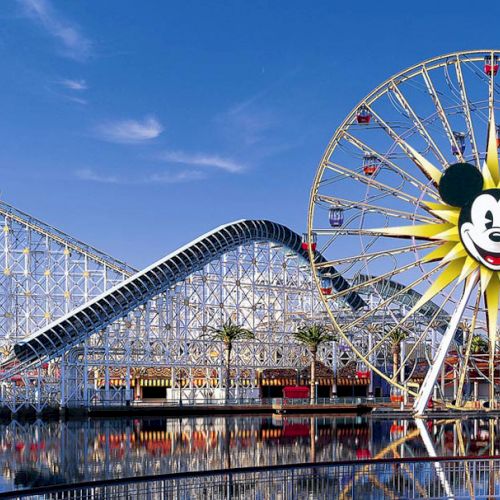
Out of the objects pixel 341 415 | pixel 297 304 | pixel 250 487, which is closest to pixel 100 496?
pixel 250 487

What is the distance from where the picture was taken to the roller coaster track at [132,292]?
60.8 meters

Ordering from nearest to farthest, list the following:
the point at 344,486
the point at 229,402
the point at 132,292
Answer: the point at 344,486 → the point at 132,292 → the point at 229,402

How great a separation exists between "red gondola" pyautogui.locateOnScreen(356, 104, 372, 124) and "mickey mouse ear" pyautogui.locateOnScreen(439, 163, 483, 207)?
6.58 metres

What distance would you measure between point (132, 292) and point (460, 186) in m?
27.4

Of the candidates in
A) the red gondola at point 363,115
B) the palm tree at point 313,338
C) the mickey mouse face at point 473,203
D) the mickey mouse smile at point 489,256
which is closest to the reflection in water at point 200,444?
the mickey mouse smile at point 489,256

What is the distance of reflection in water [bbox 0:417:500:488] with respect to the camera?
30281 mm

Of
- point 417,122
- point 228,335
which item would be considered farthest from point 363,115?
point 228,335

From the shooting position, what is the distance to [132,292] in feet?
214

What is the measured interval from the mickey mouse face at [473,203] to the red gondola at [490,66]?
659 centimetres

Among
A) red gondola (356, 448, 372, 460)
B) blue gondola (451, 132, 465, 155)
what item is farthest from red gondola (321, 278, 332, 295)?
red gondola (356, 448, 372, 460)

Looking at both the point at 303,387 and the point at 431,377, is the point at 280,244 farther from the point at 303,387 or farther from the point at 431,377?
the point at 431,377

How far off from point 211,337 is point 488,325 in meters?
35.0

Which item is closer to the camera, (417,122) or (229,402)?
(417,122)

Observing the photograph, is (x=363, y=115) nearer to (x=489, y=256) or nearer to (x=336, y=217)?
(x=336, y=217)
